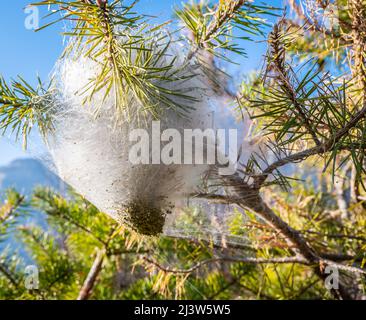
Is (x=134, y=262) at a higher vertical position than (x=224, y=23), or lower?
lower

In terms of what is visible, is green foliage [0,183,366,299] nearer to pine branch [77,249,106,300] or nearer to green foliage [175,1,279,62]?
pine branch [77,249,106,300]

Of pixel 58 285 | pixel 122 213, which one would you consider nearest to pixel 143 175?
pixel 122 213

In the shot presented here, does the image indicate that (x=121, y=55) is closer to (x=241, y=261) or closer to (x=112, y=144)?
(x=112, y=144)

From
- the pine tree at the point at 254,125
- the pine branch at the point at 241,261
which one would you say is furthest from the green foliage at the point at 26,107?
the pine branch at the point at 241,261

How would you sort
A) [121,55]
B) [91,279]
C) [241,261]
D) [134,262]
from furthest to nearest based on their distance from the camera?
[134,262], [91,279], [241,261], [121,55]

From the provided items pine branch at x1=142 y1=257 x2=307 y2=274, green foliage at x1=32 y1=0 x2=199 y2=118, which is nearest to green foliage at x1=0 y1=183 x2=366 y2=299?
pine branch at x1=142 y1=257 x2=307 y2=274

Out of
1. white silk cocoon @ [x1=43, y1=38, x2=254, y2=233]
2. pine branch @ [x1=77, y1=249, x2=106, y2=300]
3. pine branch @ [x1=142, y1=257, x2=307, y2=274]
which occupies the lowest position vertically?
pine branch @ [x1=77, y1=249, x2=106, y2=300]

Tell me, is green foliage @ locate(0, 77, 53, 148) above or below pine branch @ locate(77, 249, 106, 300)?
above

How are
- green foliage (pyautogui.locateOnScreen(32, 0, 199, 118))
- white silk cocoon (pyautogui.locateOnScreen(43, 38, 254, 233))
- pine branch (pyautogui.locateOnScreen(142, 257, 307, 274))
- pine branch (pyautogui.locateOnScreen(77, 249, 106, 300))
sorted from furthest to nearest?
pine branch (pyautogui.locateOnScreen(77, 249, 106, 300))
pine branch (pyautogui.locateOnScreen(142, 257, 307, 274))
white silk cocoon (pyautogui.locateOnScreen(43, 38, 254, 233))
green foliage (pyautogui.locateOnScreen(32, 0, 199, 118))

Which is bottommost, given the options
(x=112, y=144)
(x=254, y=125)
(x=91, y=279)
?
(x=91, y=279)

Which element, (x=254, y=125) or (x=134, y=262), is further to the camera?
(x=134, y=262)

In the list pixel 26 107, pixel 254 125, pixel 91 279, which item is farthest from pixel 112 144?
pixel 91 279

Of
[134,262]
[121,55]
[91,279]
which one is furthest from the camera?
[134,262]

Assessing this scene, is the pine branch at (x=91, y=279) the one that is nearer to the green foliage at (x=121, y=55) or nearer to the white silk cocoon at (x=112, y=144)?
the white silk cocoon at (x=112, y=144)
